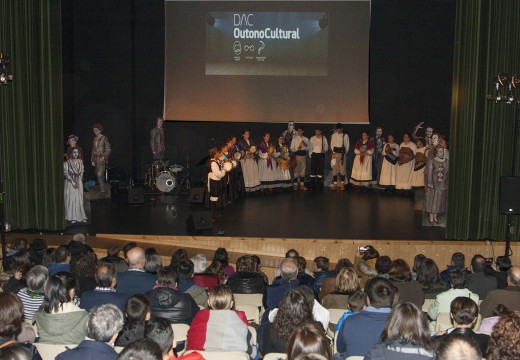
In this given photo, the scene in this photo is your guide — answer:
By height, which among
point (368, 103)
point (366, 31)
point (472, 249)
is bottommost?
point (472, 249)

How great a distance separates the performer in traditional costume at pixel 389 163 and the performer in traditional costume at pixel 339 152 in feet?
2.71

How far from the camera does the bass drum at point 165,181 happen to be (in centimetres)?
1414

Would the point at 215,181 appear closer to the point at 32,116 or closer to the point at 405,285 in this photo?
the point at 32,116

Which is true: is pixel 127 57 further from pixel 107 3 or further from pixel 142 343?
pixel 142 343

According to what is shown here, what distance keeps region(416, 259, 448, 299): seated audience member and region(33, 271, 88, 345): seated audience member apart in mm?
3159

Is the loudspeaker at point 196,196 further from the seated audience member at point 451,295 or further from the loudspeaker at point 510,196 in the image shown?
the seated audience member at point 451,295

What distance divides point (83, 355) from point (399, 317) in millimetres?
1671

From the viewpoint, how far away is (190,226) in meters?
11.0

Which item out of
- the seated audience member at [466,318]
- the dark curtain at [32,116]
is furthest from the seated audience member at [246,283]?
the dark curtain at [32,116]

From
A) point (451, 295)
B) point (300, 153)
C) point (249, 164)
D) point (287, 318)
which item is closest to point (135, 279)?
point (287, 318)

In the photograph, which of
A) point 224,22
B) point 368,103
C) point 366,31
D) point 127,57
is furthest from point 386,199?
point 127,57

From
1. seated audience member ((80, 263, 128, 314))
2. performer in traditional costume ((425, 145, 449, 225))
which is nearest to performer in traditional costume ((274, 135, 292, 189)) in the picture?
performer in traditional costume ((425, 145, 449, 225))

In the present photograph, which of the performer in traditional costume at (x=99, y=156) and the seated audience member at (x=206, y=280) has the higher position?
the performer in traditional costume at (x=99, y=156)

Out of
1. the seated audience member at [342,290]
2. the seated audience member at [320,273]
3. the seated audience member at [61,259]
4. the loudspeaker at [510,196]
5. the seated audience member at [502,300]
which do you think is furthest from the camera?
the loudspeaker at [510,196]
